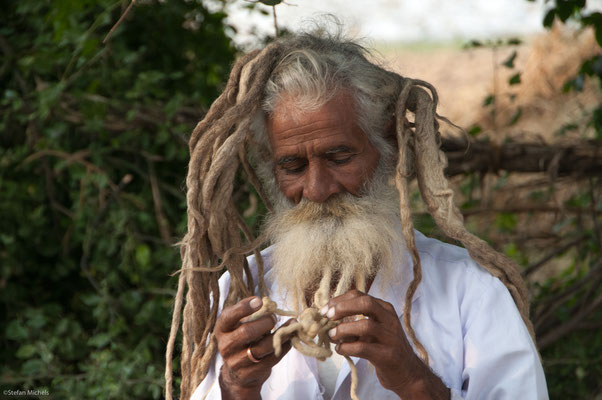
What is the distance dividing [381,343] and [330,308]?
163 millimetres

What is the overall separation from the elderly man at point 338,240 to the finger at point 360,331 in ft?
0.72

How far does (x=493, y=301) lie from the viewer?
2184mm

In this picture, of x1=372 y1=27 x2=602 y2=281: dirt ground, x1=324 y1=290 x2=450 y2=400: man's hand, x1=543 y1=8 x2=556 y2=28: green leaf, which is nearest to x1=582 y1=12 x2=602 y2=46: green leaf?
x1=543 y1=8 x2=556 y2=28: green leaf

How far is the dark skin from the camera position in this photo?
190 centimetres

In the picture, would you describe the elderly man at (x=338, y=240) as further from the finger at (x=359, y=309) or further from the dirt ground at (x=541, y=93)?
the dirt ground at (x=541, y=93)

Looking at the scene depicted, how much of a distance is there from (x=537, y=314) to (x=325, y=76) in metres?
2.21

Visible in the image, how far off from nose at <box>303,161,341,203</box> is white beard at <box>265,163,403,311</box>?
1.0 inches

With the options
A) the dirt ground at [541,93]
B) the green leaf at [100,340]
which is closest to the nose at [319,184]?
the green leaf at [100,340]

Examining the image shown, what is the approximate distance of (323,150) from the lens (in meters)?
2.34

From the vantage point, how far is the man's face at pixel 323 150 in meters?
2.35

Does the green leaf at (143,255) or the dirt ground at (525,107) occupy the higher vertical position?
the dirt ground at (525,107)

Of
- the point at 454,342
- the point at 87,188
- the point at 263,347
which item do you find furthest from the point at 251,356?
the point at 87,188

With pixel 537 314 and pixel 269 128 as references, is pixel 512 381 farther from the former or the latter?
pixel 537 314

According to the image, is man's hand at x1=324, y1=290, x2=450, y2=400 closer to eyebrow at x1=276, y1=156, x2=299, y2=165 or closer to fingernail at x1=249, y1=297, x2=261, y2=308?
fingernail at x1=249, y1=297, x2=261, y2=308
